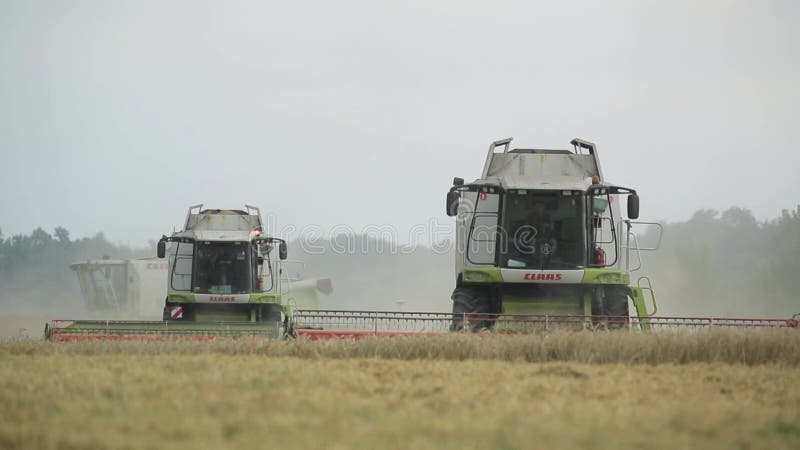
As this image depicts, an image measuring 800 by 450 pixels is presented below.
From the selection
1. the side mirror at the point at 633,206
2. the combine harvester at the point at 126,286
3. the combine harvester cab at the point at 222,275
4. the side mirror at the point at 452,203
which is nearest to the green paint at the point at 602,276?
the side mirror at the point at 633,206

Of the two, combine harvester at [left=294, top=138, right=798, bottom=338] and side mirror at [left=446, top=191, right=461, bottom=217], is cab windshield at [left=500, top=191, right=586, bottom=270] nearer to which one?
combine harvester at [left=294, top=138, right=798, bottom=338]

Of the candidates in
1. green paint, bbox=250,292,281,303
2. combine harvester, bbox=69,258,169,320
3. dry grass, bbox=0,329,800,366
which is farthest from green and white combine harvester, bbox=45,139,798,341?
combine harvester, bbox=69,258,169,320

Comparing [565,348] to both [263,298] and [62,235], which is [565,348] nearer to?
[263,298]

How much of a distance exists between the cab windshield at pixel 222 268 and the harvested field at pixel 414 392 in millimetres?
7673

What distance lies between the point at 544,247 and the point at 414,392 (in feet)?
24.9

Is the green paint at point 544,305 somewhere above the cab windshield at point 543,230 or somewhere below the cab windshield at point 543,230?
below

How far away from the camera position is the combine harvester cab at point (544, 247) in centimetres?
1534

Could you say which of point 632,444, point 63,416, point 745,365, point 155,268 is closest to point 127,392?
point 63,416

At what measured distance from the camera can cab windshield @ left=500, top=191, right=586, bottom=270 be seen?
15.4 meters

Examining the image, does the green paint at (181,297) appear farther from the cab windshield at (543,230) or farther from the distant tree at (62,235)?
the distant tree at (62,235)

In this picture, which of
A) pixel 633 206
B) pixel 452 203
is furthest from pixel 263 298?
pixel 633 206

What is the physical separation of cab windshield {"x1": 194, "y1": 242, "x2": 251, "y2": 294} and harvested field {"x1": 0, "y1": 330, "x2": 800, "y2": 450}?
7673mm

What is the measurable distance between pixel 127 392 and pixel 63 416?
1098 mm

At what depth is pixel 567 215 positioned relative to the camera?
15.7 m
